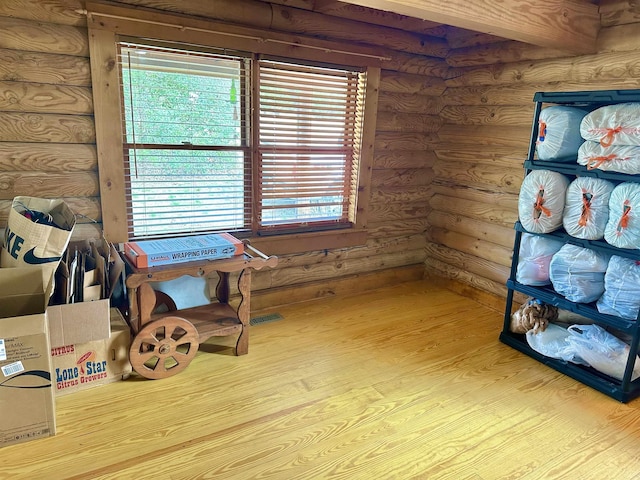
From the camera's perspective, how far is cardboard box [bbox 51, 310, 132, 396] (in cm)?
221

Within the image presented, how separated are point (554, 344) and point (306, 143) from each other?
2158mm

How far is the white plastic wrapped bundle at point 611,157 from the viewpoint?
2.26 metres

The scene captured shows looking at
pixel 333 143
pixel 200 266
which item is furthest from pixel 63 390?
pixel 333 143

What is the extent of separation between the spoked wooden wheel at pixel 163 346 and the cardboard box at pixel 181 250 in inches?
13.5

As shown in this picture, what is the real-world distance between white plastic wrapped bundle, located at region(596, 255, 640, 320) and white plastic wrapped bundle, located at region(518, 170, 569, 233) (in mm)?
385

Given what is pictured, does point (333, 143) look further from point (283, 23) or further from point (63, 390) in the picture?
point (63, 390)

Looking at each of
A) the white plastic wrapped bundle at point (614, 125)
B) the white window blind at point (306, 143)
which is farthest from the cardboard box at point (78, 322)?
the white plastic wrapped bundle at point (614, 125)

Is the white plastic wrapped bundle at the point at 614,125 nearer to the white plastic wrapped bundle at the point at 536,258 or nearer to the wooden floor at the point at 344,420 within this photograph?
the white plastic wrapped bundle at the point at 536,258

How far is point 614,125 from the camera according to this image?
7.57 ft

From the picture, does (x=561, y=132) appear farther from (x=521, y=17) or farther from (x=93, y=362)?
(x=93, y=362)

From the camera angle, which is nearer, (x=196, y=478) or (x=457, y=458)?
(x=196, y=478)

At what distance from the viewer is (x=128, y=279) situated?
2246mm

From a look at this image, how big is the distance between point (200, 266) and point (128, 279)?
0.37m

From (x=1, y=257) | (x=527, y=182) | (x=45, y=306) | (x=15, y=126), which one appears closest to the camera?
(x=45, y=306)
